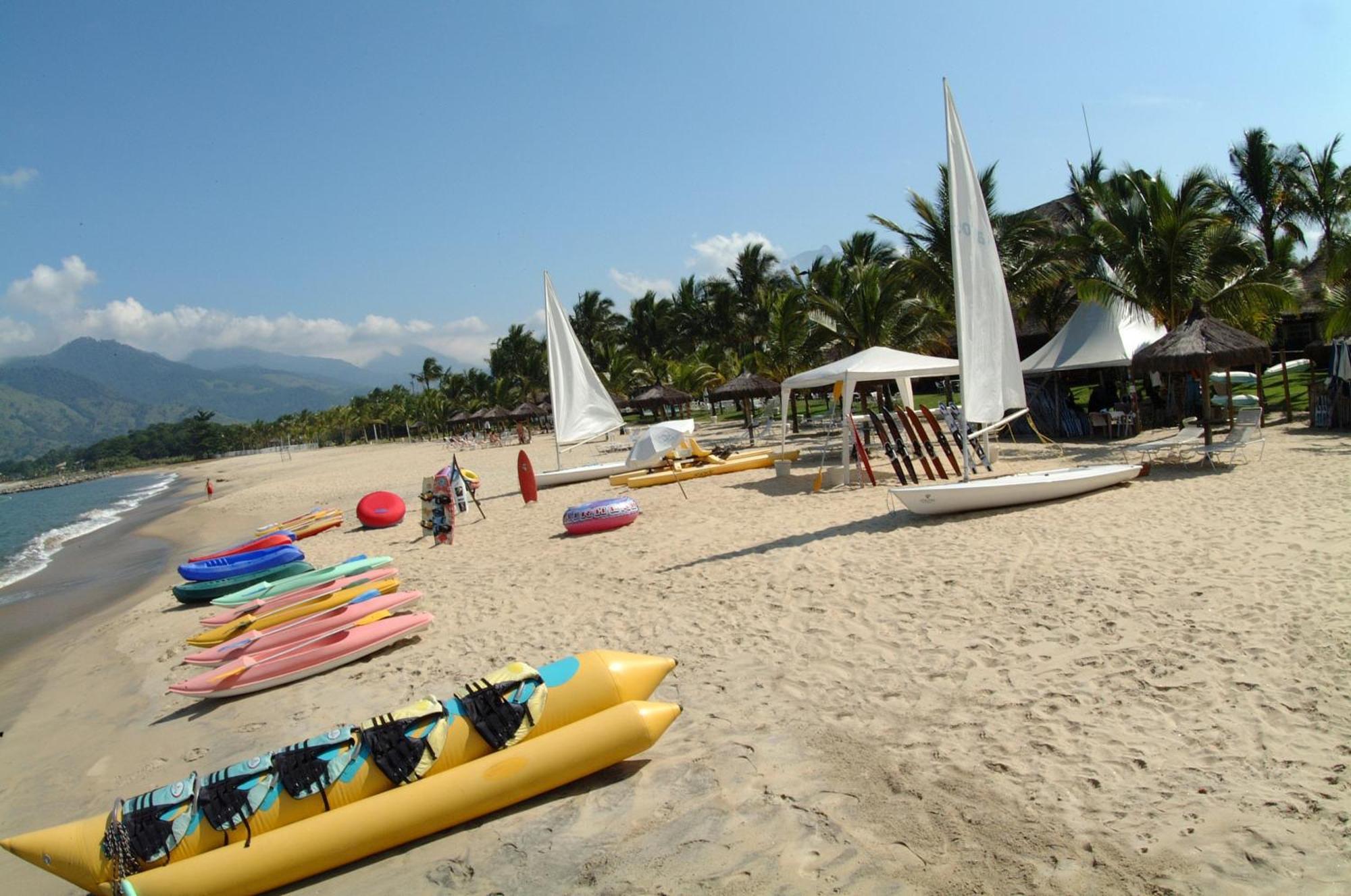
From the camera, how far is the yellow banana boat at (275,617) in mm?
7477

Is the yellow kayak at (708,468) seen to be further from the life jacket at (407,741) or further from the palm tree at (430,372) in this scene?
the palm tree at (430,372)

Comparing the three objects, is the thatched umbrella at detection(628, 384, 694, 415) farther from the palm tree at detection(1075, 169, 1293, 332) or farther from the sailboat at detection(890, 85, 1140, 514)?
the sailboat at detection(890, 85, 1140, 514)

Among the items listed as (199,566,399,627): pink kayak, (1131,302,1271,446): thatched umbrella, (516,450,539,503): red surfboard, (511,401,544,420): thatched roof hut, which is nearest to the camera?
(199,566,399,627): pink kayak

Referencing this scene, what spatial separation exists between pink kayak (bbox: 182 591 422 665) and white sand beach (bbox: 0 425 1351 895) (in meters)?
0.45

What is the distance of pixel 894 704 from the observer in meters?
4.54

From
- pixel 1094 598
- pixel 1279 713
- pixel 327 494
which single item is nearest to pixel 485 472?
pixel 327 494

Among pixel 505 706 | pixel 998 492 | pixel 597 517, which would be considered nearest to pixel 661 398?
pixel 597 517

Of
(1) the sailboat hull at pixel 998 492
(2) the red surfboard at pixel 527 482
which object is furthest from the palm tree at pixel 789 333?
(1) the sailboat hull at pixel 998 492

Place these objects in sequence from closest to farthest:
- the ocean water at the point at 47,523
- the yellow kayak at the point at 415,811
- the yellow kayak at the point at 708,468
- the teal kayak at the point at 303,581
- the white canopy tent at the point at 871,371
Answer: the yellow kayak at the point at 415,811 < the teal kayak at the point at 303,581 < the white canopy tent at the point at 871,371 < the yellow kayak at the point at 708,468 < the ocean water at the point at 47,523

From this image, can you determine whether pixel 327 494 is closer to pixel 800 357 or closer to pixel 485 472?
pixel 485 472

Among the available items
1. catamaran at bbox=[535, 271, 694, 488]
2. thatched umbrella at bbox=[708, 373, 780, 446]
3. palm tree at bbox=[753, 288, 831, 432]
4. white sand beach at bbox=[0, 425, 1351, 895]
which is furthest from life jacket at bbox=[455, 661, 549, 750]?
palm tree at bbox=[753, 288, 831, 432]

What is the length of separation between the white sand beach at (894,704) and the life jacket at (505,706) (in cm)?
43

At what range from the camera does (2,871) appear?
4.40 meters

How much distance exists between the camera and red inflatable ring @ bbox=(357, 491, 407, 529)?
1494cm
